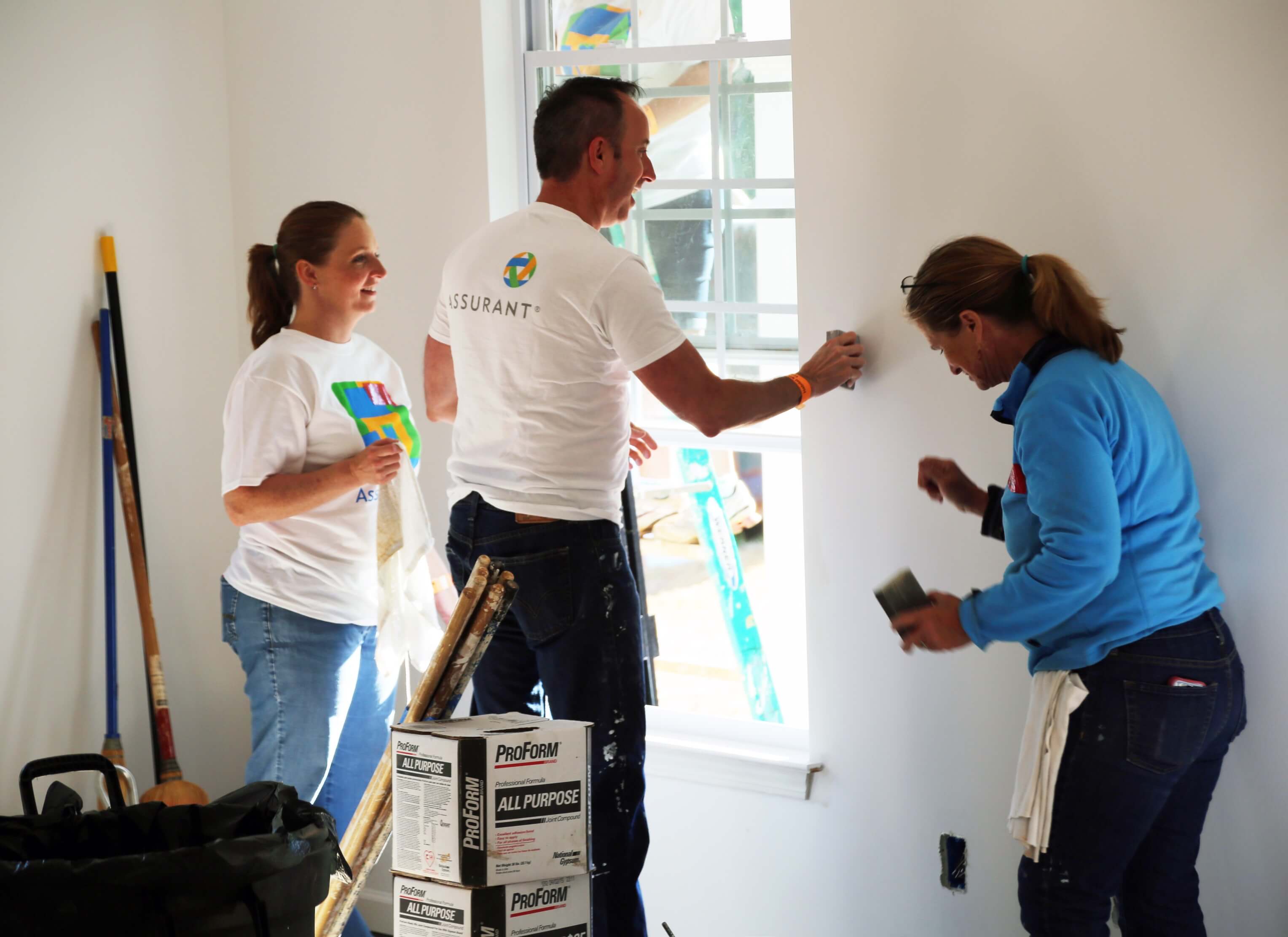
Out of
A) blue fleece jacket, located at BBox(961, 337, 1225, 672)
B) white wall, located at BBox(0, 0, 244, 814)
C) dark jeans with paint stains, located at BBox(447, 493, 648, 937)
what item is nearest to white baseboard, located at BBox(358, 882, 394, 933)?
white wall, located at BBox(0, 0, 244, 814)

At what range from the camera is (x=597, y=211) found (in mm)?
2094

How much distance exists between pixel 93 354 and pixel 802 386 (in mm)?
1926

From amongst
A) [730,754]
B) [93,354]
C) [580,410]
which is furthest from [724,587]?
[93,354]

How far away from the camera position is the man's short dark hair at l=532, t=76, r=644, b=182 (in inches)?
80.4

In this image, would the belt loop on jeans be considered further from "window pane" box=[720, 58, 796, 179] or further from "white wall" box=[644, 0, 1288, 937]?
"window pane" box=[720, 58, 796, 179]

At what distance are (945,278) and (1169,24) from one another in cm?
65

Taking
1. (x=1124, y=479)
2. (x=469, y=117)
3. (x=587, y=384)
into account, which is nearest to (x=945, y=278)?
(x=1124, y=479)

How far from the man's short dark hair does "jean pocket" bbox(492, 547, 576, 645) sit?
2.29 ft

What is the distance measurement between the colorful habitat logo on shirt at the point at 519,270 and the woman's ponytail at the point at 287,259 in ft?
1.91

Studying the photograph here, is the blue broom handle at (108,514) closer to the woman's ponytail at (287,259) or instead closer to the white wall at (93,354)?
the white wall at (93,354)

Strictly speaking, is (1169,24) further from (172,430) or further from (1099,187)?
(172,430)

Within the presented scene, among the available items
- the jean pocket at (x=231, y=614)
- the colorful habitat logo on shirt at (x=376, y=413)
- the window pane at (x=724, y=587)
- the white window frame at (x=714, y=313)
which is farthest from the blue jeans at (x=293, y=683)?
the window pane at (x=724, y=587)

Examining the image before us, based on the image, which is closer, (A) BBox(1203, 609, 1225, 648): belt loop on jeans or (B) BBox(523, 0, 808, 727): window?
(A) BBox(1203, 609, 1225, 648): belt loop on jeans

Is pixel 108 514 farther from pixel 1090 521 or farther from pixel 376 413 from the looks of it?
pixel 1090 521
